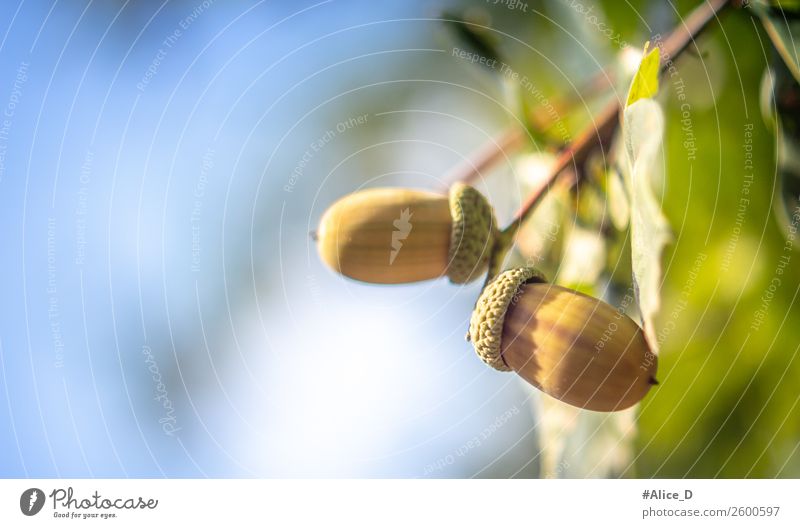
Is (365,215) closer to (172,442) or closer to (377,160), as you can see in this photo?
(377,160)

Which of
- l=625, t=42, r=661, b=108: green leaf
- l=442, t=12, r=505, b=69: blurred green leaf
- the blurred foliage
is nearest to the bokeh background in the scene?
l=442, t=12, r=505, b=69: blurred green leaf

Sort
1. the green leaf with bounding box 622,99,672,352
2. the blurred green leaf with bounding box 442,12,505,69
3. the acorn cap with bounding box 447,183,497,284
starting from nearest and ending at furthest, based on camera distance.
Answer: the green leaf with bounding box 622,99,672,352 → the acorn cap with bounding box 447,183,497,284 → the blurred green leaf with bounding box 442,12,505,69

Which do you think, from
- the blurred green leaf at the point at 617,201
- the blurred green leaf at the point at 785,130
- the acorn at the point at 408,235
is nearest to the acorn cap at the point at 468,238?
the acorn at the point at 408,235

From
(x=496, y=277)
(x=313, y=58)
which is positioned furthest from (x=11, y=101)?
(x=496, y=277)

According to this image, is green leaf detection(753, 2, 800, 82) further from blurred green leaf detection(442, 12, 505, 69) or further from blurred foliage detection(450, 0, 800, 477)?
blurred green leaf detection(442, 12, 505, 69)

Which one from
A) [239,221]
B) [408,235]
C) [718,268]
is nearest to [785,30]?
[718,268]

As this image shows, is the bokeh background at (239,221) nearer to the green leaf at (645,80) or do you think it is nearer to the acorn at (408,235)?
the acorn at (408,235)
